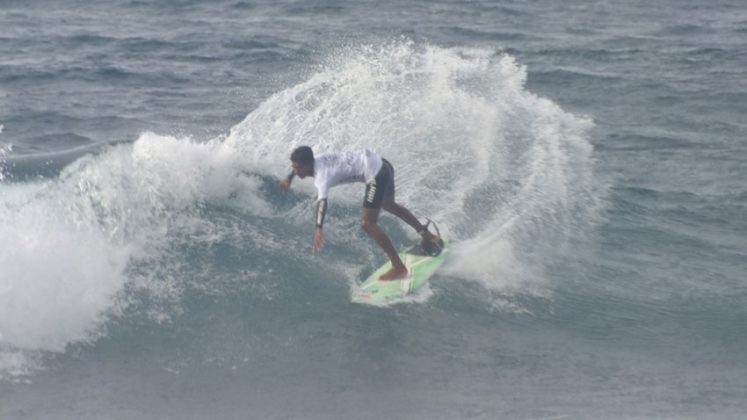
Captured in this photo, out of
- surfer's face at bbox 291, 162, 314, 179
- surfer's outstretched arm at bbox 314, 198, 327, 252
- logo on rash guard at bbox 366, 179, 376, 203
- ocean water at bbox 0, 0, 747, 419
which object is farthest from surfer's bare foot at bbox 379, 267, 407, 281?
surfer's face at bbox 291, 162, 314, 179

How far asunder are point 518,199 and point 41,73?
11.5 m

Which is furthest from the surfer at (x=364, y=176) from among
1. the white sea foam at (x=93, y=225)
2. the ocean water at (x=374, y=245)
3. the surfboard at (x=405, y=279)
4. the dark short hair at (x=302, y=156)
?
the white sea foam at (x=93, y=225)

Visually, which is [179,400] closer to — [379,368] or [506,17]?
[379,368]

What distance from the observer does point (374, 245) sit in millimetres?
12180

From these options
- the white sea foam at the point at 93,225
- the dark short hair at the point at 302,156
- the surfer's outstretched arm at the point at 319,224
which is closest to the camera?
the white sea foam at the point at 93,225

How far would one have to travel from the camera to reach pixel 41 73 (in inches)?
816

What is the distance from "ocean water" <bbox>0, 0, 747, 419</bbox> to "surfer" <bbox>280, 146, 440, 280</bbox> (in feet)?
2.34

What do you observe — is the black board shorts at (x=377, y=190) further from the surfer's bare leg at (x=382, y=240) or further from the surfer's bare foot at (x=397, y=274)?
the surfer's bare foot at (x=397, y=274)

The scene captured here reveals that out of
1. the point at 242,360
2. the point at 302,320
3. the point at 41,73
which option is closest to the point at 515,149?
the point at 302,320

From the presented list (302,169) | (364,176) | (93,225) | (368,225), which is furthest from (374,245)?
(93,225)

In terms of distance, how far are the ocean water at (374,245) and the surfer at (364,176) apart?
71 cm

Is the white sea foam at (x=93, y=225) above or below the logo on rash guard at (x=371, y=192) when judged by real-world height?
below

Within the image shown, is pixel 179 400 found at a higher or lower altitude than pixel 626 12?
lower

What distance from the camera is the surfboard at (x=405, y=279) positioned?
1080 cm
